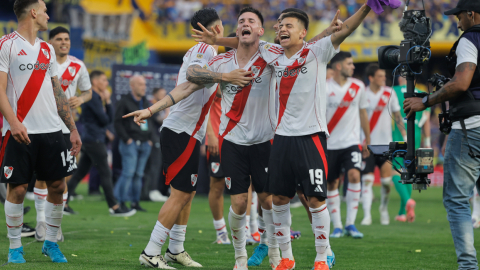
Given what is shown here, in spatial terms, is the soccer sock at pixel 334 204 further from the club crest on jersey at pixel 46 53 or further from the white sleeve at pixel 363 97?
the club crest on jersey at pixel 46 53

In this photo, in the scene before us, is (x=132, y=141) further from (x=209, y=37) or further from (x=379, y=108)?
(x=209, y=37)

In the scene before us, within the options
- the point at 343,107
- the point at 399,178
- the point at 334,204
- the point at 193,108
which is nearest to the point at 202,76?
the point at 193,108

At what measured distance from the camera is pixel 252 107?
5.22m

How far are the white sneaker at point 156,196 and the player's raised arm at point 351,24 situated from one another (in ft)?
32.2

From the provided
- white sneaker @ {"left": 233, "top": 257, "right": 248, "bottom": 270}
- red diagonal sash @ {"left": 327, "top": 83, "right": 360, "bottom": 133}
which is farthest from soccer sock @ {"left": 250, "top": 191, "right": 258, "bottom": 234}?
white sneaker @ {"left": 233, "top": 257, "right": 248, "bottom": 270}

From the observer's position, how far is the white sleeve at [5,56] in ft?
17.0

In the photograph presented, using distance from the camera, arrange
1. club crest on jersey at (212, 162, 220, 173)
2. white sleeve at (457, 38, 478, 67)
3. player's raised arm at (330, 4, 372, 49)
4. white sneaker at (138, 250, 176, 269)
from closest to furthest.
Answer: white sleeve at (457, 38, 478, 67)
player's raised arm at (330, 4, 372, 49)
white sneaker at (138, 250, 176, 269)
club crest on jersey at (212, 162, 220, 173)

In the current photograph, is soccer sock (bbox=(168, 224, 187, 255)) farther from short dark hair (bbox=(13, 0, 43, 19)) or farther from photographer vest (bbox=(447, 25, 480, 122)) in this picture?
photographer vest (bbox=(447, 25, 480, 122))

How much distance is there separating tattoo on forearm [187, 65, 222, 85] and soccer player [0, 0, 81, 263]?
4.82 ft

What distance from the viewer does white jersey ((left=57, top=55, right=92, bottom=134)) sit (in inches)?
287

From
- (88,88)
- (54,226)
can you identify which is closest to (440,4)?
(88,88)

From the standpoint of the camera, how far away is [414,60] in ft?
14.9

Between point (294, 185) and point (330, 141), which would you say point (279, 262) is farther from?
point (330, 141)

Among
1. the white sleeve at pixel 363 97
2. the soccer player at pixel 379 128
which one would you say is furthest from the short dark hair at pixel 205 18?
the soccer player at pixel 379 128
